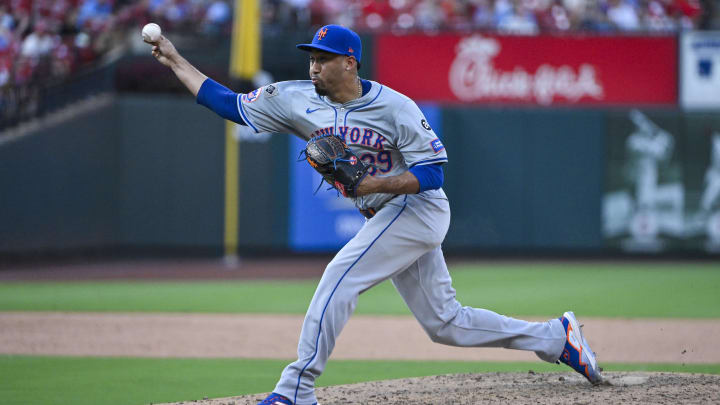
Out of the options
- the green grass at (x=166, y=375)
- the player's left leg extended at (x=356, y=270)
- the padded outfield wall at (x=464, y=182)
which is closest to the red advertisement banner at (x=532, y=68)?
the padded outfield wall at (x=464, y=182)

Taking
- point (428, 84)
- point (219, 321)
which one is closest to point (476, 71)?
point (428, 84)

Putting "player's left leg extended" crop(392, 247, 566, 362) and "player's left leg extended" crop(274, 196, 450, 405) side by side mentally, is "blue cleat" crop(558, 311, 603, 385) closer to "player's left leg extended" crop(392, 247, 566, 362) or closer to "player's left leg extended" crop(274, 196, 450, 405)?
"player's left leg extended" crop(392, 247, 566, 362)

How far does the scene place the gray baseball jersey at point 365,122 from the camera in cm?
459

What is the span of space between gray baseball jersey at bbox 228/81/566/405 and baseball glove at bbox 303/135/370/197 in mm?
191

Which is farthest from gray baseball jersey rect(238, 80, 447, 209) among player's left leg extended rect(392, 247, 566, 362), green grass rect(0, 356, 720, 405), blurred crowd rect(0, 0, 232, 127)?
blurred crowd rect(0, 0, 232, 127)

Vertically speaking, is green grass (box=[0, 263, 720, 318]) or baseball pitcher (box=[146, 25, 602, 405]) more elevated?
baseball pitcher (box=[146, 25, 602, 405])

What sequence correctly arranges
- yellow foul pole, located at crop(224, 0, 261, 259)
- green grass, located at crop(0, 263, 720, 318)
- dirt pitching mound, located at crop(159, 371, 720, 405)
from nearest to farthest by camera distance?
dirt pitching mound, located at crop(159, 371, 720, 405), green grass, located at crop(0, 263, 720, 318), yellow foul pole, located at crop(224, 0, 261, 259)

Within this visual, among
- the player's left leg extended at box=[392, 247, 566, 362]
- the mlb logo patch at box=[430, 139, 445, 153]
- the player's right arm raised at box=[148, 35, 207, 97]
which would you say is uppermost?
the player's right arm raised at box=[148, 35, 207, 97]

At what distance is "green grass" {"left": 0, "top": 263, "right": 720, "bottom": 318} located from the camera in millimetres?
9648

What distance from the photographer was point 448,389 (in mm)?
5312

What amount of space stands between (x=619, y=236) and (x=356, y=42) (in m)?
10.9

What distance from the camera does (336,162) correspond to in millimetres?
4426

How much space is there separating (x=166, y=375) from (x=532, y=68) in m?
10.9

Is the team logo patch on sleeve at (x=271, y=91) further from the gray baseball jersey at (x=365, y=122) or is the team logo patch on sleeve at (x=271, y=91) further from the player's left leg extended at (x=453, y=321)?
the player's left leg extended at (x=453, y=321)
